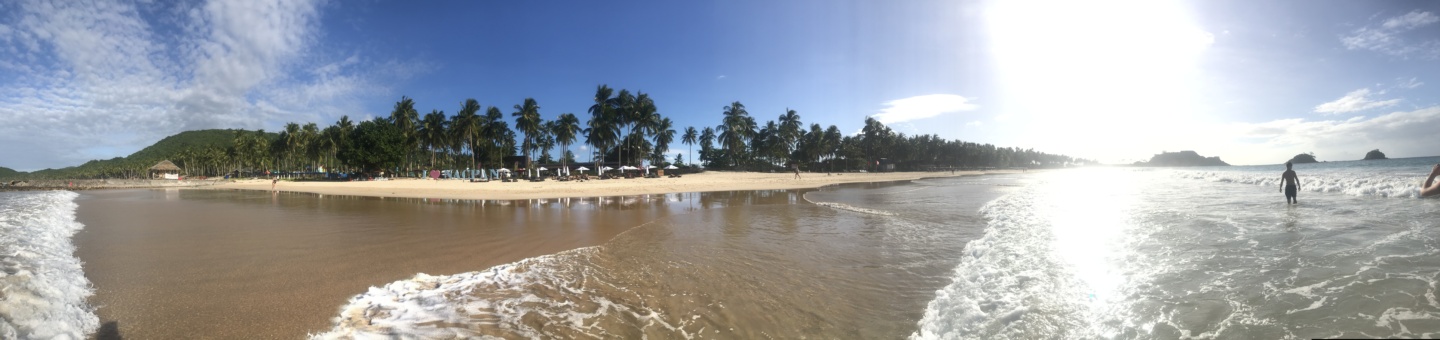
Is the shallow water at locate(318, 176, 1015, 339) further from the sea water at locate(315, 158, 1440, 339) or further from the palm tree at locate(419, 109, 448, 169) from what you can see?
the palm tree at locate(419, 109, 448, 169)

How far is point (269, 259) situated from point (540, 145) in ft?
270

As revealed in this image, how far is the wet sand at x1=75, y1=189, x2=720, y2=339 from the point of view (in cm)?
443

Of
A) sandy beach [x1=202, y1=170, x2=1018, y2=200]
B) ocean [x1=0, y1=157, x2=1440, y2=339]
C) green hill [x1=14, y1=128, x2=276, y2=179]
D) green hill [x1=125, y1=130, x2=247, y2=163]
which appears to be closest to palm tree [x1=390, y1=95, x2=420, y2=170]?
sandy beach [x1=202, y1=170, x2=1018, y2=200]

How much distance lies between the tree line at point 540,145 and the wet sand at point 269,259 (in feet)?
165

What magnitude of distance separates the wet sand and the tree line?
1976 inches

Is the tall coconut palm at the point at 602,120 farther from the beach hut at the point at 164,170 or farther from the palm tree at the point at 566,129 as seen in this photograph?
the beach hut at the point at 164,170

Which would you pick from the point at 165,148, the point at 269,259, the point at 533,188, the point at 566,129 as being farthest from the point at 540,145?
the point at 165,148

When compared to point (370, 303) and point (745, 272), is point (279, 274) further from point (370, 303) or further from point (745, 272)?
point (745, 272)

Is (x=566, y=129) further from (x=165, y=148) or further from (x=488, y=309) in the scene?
(x=165, y=148)

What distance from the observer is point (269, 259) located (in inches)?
285

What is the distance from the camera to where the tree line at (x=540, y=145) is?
62.2 metres

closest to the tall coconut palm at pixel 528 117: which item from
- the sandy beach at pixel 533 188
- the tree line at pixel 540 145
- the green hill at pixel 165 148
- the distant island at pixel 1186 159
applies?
the tree line at pixel 540 145

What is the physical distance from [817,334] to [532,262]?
4.77m

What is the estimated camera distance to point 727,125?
77375 millimetres
